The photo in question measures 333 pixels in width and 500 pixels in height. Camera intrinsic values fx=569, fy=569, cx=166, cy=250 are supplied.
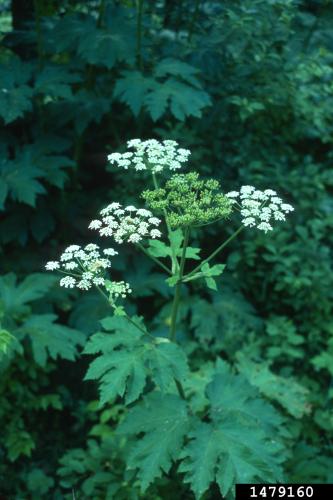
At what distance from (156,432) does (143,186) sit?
8.41 ft

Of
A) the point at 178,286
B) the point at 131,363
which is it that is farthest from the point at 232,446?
the point at 178,286

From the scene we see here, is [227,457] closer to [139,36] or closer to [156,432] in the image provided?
[156,432]

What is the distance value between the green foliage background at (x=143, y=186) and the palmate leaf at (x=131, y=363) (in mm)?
634

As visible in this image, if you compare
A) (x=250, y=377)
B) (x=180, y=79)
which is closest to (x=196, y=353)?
(x=250, y=377)

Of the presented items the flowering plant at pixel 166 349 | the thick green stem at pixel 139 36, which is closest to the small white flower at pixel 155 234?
the flowering plant at pixel 166 349

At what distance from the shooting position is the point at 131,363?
259cm

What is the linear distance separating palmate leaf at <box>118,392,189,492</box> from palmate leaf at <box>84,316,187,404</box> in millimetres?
225

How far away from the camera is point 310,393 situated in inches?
179

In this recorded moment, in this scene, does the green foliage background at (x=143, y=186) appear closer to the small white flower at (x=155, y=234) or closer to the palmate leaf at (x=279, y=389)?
the palmate leaf at (x=279, y=389)

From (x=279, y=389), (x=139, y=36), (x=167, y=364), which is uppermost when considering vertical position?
(x=139, y=36)

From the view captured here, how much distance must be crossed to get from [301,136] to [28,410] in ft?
11.9

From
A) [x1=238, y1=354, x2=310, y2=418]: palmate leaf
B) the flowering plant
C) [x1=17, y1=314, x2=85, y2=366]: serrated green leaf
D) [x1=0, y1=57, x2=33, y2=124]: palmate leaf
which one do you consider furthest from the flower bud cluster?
[x1=238, y1=354, x2=310, y2=418]: palmate leaf

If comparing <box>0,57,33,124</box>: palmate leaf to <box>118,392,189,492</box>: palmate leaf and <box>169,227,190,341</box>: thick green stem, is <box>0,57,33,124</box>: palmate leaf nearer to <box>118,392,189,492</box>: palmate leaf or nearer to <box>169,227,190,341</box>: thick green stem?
<box>169,227,190,341</box>: thick green stem

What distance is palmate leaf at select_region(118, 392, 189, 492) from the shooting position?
9.11ft
